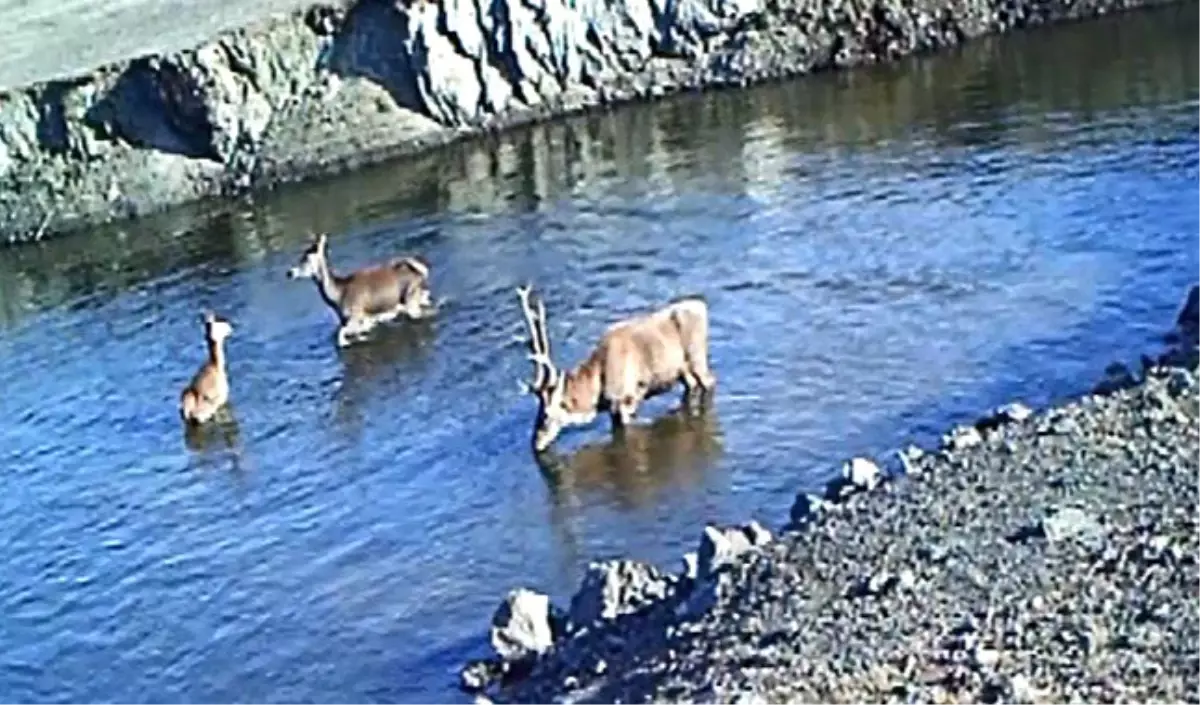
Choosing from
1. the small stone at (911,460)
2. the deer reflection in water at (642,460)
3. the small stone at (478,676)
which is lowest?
the small stone at (478,676)

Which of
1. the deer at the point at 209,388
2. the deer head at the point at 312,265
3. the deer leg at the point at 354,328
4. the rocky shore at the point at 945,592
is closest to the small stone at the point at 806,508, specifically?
the rocky shore at the point at 945,592

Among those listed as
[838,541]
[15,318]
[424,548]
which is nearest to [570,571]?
[424,548]

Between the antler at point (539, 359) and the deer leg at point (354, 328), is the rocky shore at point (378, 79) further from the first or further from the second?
the antler at point (539, 359)

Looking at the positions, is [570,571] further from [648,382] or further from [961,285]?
[961,285]

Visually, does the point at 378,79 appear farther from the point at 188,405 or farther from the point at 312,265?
the point at 188,405

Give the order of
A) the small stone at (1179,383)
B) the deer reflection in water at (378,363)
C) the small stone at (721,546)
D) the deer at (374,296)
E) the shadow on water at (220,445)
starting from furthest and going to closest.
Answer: the deer at (374,296) → the deer reflection in water at (378,363) → the shadow on water at (220,445) → the small stone at (1179,383) → the small stone at (721,546)

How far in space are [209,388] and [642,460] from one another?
6491 millimetres

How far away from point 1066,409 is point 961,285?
288 inches

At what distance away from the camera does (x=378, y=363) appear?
1126 inches

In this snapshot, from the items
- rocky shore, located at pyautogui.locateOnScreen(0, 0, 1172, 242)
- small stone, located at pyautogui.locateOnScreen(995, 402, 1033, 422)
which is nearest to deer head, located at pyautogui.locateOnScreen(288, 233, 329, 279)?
rocky shore, located at pyautogui.locateOnScreen(0, 0, 1172, 242)

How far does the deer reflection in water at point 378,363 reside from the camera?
88.5ft

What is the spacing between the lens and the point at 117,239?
39.5 metres

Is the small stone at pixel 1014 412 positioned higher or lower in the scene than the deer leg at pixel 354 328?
Result: higher

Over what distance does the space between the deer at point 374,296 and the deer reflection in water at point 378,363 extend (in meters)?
0.22
